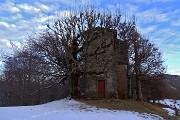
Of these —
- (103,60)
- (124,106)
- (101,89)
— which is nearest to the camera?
(124,106)

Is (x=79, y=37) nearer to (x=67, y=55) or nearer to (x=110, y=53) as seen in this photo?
(x=67, y=55)

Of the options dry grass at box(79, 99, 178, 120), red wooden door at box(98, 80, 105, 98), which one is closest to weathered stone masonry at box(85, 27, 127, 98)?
red wooden door at box(98, 80, 105, 98)

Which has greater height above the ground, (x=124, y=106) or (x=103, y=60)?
(x=103, y=60)

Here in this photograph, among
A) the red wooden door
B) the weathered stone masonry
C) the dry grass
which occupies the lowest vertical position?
the dry grass

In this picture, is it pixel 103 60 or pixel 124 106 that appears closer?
pixel 124 106

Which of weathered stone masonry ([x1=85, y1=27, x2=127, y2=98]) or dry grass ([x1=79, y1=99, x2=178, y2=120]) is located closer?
dry grass ([x1=79, y1=99, x2=178, y2=120])

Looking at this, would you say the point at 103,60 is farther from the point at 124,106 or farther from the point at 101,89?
the point at 101,89

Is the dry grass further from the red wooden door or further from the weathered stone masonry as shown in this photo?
the red wooden door

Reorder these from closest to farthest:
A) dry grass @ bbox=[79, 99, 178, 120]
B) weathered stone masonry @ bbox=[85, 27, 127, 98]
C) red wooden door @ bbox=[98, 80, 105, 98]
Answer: dry grass @ bbox=[79, 99, 178, 120]
weathered stone masonry @ bbox=[85, 27, 127, 98]
red wooden door @ bbox=[98, 80, 105, 98]

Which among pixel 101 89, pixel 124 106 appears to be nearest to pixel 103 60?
pixel 124 106

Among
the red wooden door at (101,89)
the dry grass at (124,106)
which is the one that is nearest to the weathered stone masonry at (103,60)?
the red wooden door at (101,89)

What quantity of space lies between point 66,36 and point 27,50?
825 centimetres

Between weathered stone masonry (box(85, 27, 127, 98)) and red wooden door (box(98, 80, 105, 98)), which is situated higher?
weathered stone masonry (box(85, 27, 127, 98))

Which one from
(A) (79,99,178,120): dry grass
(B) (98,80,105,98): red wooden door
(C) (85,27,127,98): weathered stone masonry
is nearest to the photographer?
(A) (79,99,178,120): dry grass
